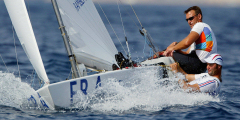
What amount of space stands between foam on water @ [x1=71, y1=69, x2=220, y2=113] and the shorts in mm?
241

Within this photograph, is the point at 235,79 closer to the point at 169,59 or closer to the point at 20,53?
the point at 169,59

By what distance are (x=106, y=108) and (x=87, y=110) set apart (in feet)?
0.85

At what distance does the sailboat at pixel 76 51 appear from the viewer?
13.5ft

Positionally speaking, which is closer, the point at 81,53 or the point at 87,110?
the point at 87,110

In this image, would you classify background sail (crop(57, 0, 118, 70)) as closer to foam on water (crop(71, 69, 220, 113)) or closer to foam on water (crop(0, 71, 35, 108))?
foam on water (crop(71, 69, 220, 113))

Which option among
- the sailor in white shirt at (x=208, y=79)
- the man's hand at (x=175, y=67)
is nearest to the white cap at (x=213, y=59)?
the sailor in white shirt at (x=208, y=79)

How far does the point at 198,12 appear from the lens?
4.69 m

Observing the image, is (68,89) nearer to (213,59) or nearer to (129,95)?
(129,95)

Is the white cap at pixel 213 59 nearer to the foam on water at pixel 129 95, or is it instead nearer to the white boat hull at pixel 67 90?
the foam on water at pixel 129 95

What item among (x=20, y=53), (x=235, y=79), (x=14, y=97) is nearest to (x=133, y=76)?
(x=14, y=97)

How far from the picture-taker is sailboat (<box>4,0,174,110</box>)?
4.11 meters

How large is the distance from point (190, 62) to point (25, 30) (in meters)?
2.45

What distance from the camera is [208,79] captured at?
4.62 m

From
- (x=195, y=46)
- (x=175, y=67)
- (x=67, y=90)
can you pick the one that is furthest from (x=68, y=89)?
A: (x=195, y=46)
